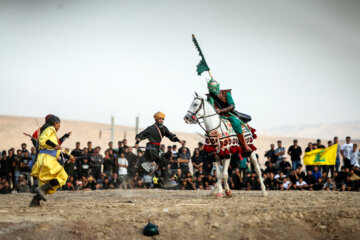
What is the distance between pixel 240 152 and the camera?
11297 mm

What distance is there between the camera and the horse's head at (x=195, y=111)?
11.0 m

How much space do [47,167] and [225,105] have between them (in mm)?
4900

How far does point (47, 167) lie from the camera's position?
9523mm

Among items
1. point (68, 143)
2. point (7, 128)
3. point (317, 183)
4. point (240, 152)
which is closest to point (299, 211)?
point (240, 152)

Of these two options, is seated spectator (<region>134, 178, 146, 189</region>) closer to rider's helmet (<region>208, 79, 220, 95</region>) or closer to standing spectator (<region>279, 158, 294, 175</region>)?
standing spectator (<region>279, 158, 294, 175</region>)

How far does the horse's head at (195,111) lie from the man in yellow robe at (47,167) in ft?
10.9

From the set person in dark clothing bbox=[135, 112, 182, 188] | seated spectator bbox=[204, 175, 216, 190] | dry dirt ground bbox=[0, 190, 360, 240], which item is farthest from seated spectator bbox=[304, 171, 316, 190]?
dry dirt ground bbox=[0, 190, 360, 240]

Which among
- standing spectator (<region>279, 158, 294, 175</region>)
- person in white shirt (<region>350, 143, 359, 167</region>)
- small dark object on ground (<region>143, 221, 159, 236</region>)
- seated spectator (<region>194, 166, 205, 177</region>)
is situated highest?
person in white shirt (<region>350, 143, 359, 167</region>)

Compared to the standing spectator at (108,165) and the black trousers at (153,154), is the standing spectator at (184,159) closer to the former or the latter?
the standing spectator at (108,165)

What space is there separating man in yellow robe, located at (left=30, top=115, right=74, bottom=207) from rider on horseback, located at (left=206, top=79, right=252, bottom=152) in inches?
168

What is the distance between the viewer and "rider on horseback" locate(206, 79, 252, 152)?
11320mm

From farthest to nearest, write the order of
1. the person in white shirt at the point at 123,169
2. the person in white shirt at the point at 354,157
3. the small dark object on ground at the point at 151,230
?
the person in white shirt at the point at 123,169 → the person in white shirt at the point at 354,157 → the small dark object on ground at the point at 151,230

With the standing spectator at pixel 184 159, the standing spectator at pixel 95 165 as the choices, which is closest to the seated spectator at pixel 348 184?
the standing spectator at pixel 184 159

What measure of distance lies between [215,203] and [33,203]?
4188mm
